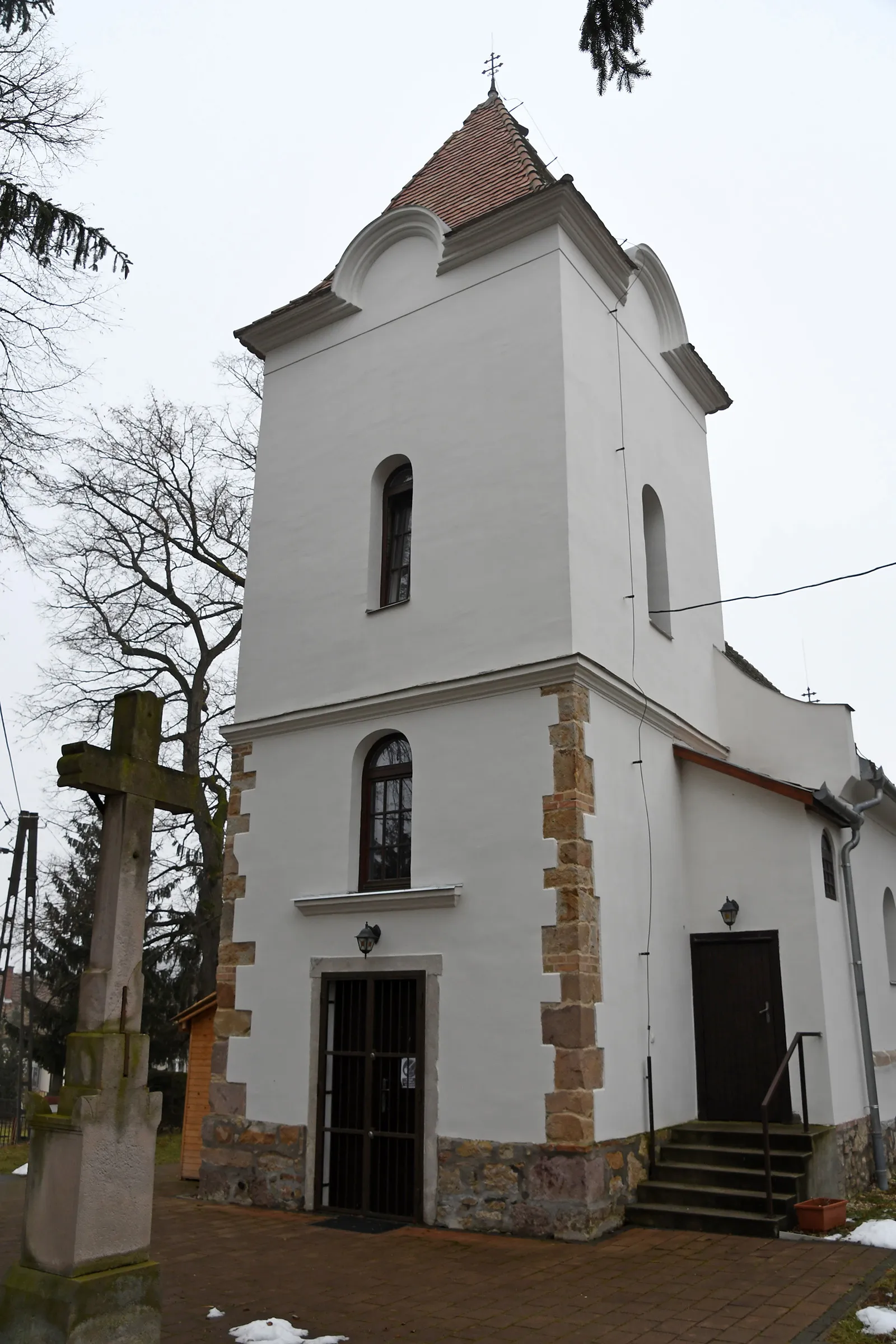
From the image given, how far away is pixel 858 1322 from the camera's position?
19.2 ft

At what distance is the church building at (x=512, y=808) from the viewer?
9062mm

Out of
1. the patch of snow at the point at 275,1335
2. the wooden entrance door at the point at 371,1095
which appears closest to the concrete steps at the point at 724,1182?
the wooden entrance door at the point at 371,1095

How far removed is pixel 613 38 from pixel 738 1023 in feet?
27.4

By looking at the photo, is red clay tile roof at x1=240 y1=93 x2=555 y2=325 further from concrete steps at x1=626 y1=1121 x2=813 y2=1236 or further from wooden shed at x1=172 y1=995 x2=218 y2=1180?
concrete steps at x1=626 y1=1121 x2=813 y2=1236

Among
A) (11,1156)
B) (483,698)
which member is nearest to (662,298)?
(483,698)

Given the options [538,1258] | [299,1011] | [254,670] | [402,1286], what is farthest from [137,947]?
[254,670]

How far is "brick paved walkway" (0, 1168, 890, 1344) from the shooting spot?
5.96m

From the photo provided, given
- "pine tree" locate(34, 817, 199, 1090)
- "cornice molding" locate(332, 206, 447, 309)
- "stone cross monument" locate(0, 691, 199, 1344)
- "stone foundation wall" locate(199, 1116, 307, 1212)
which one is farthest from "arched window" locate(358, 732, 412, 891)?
"pine tree" locate(34, 817, 199, 1090)

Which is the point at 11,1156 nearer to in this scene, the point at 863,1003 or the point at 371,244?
the point at 863,1003

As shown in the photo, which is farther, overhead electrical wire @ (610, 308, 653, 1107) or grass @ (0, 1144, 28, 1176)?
grass @ (0, 1144, 28, 1176)

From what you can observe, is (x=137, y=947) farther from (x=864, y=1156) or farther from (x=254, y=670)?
(x=864, y=1156)

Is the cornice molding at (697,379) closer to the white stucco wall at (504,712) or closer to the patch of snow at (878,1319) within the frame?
the white stucco wall at (504,712)

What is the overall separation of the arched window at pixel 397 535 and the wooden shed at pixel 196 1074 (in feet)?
16.5

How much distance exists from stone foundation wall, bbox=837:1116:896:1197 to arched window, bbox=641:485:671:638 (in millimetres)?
5269
